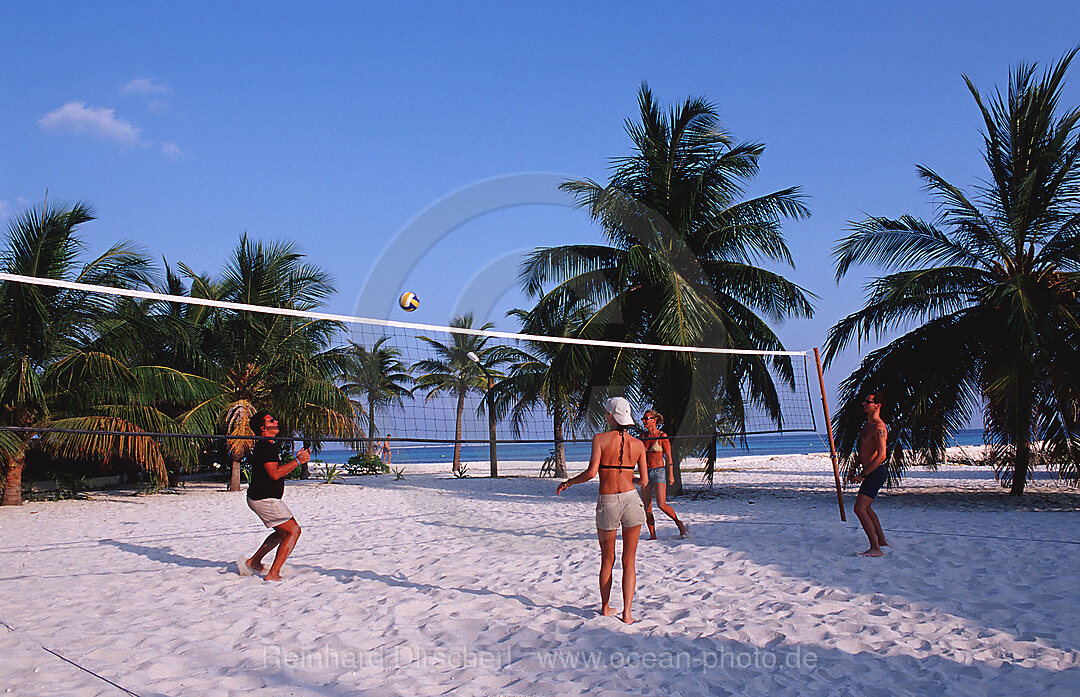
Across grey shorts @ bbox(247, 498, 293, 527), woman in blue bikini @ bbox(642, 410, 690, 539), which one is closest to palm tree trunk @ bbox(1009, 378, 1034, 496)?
woman in blue bikini @ bbox(642, 410, 690, 539)

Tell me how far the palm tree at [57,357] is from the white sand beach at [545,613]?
11.3 feet

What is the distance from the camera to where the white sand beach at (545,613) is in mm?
3311

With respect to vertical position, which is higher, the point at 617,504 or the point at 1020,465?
the point at 617,504

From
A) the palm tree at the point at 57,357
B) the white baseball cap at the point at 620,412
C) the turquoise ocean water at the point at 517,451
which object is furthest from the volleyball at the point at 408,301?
the turquoise ocean water at the point at 517,451

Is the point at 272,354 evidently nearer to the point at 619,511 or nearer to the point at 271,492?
the point at 271,492

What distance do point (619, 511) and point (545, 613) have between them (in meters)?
0.86

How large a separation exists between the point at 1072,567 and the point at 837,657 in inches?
114

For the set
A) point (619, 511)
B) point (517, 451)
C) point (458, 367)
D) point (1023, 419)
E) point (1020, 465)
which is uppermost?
point (458, 367)

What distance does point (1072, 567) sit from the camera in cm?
509

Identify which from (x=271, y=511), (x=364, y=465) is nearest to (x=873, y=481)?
(x=271, y=511)

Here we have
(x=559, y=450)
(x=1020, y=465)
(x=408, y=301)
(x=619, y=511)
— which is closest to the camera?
(x=619, y=511)

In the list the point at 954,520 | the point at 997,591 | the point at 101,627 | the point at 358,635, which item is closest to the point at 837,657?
the point at 997,591

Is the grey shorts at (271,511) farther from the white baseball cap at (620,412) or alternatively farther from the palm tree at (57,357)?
the palm tree at (57,357)

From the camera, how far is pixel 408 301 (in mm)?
8312
